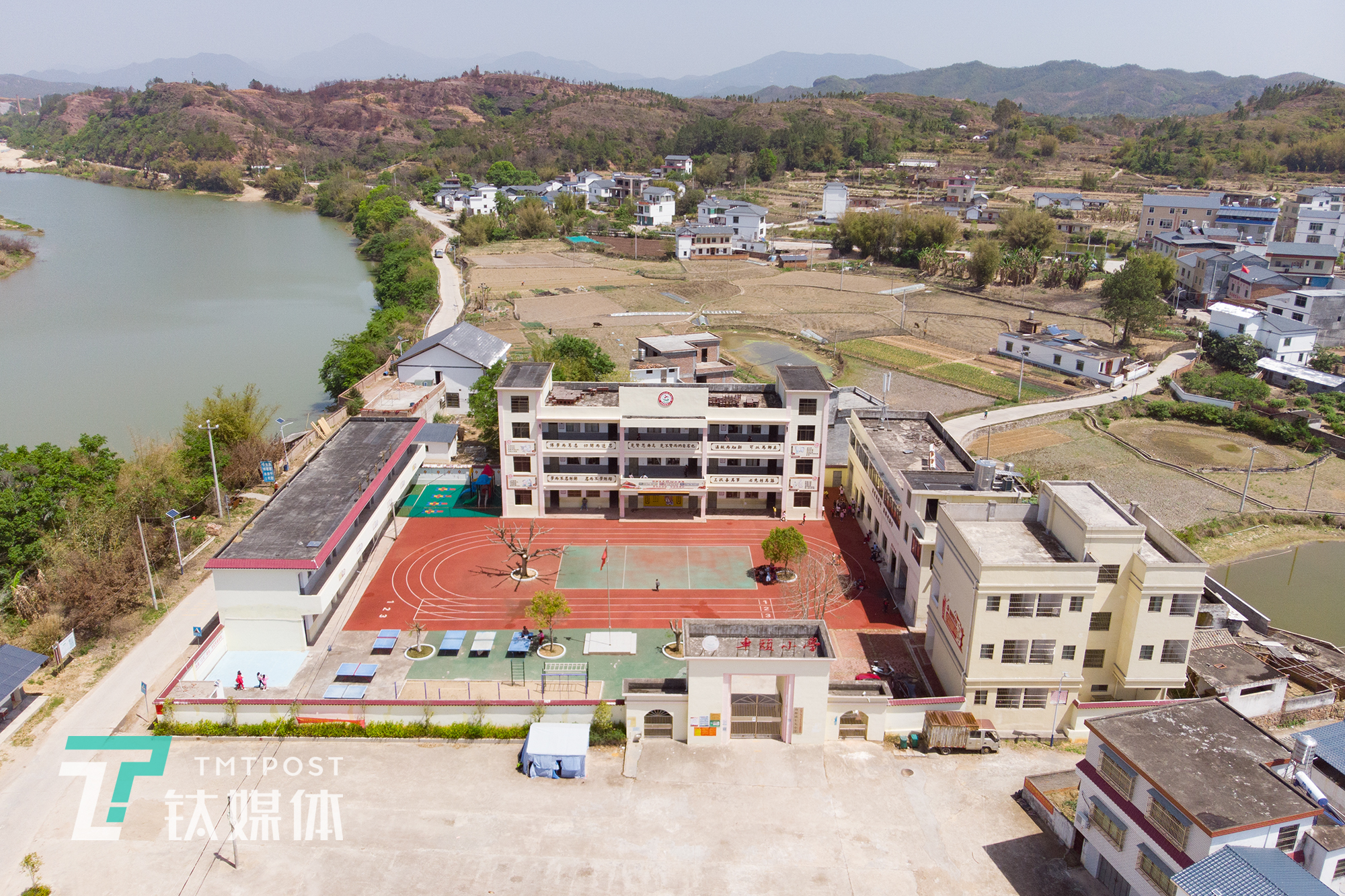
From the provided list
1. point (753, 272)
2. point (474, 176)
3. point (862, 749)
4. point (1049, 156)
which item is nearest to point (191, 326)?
point (753, 272)

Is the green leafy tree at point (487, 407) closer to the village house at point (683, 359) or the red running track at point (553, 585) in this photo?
the red running track at point (553, 585)

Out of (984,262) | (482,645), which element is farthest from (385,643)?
(984,262)

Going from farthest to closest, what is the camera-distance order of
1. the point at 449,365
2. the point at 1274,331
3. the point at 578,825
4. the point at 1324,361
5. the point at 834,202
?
1. the point at 834,202
2. the point at 1274,331
3. the point at 1324,361
4. the point at 449,365
5. the point at 578,825

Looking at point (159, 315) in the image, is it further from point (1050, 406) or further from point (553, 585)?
point (1050, 406)

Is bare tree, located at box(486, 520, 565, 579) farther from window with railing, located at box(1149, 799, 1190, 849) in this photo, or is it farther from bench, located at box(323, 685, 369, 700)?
window with railing, located at box(1149, 799, 1190, 849)

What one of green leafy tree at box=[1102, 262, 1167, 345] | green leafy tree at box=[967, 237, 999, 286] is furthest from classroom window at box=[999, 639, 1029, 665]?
green leafy tree at box=[967, 237, 999, 286]

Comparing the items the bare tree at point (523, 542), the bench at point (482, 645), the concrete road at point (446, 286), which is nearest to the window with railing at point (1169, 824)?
the bench at point (482, 645)

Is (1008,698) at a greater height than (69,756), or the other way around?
(1008,698)
